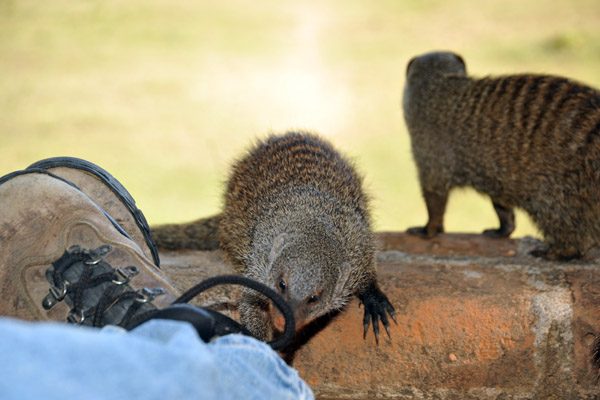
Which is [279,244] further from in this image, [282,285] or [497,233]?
[497,233]

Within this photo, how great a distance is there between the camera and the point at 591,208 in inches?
82.0

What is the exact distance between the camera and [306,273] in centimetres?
137

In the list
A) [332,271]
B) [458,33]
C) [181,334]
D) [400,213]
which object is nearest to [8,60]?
[400,213]

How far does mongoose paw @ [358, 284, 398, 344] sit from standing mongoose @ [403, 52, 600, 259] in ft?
2.44

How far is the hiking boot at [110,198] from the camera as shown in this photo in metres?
1.57

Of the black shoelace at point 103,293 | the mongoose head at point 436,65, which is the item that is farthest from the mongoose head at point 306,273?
the mongoose head at point 436,65

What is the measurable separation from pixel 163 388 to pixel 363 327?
100 cm

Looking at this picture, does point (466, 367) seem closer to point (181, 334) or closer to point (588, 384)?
point (588, 384)

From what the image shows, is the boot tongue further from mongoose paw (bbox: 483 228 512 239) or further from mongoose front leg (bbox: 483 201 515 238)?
mongoose front leg (bbox: 483 201 515 238)

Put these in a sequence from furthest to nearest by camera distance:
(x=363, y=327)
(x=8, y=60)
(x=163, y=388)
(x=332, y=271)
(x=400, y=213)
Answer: (x=8, y=60) < (x=400, y=213) < (x=363, y=327) < (x=332, y=271) < (x=163, y=388)

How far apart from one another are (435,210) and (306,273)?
1497mm

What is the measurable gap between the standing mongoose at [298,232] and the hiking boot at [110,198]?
299mm

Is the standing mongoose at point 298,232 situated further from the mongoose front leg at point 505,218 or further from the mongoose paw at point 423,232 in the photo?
the mongoose front leg at point 505,218

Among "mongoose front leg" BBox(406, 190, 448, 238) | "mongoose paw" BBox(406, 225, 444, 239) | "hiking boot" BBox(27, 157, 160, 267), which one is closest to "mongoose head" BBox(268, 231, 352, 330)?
"hiking boot" BBox(27, 157, 160, 267)
